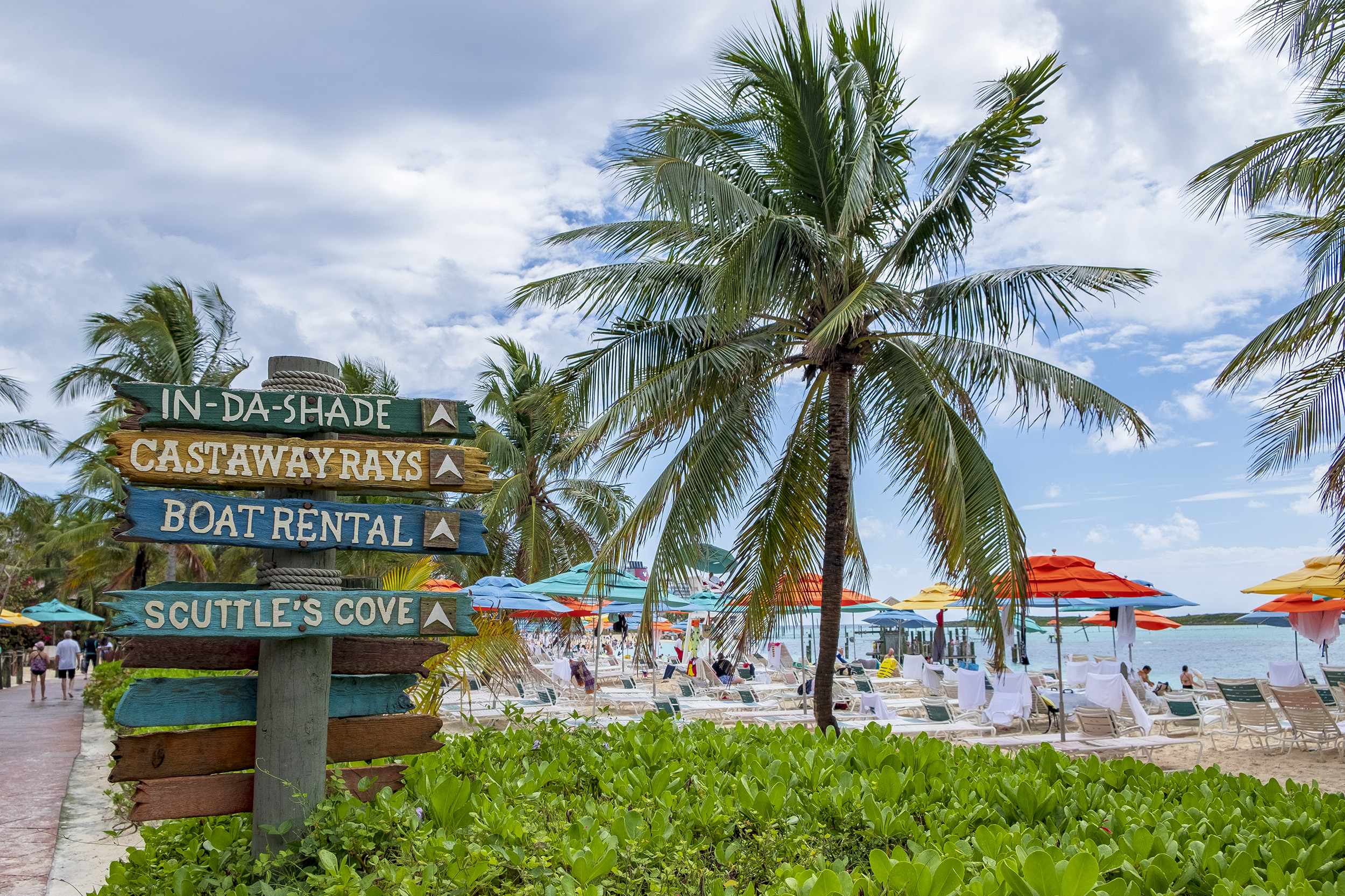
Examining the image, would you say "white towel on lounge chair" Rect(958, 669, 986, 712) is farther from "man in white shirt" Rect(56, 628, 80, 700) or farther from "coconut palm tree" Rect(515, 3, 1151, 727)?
"man in white shirt" Rect(56, 628, 80, 700)

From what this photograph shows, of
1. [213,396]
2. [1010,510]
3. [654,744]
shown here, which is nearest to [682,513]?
[1010,510]

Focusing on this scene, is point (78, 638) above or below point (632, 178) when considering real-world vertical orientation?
below

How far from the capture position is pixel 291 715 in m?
3.61

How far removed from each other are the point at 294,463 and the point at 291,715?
100 centimetres

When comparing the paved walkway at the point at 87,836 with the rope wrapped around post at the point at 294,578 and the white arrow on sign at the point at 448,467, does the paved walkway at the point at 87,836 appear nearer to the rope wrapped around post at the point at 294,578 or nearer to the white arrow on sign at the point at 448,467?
the rope wrapped around post at the point at 294,578

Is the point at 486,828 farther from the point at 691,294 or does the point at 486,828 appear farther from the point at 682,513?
the point at 691,294

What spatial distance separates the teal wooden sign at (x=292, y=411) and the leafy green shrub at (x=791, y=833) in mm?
1448

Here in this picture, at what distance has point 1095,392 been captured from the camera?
→ 30.9ft

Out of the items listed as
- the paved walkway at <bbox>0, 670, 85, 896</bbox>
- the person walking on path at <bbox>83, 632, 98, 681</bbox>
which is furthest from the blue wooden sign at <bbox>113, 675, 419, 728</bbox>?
the person walking on path at <bbox>83, 632, 98, 681</bbox>

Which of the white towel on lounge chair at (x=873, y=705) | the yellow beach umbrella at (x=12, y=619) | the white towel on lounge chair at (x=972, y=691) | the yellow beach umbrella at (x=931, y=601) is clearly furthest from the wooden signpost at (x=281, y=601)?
the yellow beach umbrella at (x=12, y=619)

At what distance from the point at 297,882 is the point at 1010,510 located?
288 inches

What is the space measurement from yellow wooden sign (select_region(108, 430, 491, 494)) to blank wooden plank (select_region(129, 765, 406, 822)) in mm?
1145

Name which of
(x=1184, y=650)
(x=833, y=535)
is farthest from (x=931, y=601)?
(x=1184, y=650)

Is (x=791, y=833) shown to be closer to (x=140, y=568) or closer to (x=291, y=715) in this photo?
(x=291, y=715)
